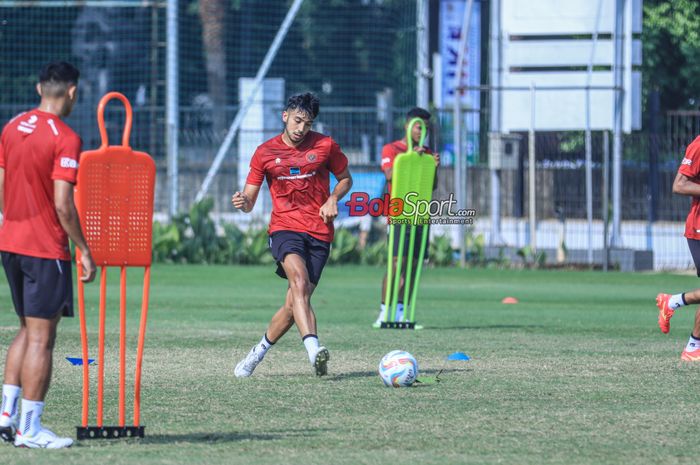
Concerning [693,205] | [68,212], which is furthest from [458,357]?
[68,212]

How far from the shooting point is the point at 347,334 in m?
13.9

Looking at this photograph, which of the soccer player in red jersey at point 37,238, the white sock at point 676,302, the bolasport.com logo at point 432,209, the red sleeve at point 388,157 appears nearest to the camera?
the soccer player in red jersey at point 37,238

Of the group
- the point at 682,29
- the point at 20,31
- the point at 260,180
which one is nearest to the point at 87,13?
the point at 20,31

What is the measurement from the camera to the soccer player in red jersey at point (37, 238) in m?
7.15

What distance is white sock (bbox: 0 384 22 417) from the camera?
7.36 meters

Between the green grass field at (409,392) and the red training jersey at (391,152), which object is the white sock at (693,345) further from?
the red training jersey at (391,152)

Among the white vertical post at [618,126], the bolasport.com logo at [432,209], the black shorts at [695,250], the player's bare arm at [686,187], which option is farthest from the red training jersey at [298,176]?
the white vertical post at [618,126]

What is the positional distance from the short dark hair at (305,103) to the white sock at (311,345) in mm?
1715

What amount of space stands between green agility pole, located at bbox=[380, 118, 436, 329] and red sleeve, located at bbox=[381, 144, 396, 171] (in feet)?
1.57

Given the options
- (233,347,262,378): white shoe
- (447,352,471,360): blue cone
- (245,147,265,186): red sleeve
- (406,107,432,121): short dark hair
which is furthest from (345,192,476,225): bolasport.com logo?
(233,347,262,378): white shoe

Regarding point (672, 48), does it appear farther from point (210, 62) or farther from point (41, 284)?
point (41, 284)

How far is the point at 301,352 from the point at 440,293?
804cm

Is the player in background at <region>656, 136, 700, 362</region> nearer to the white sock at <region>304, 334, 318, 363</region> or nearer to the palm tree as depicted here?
the white sock at <region>304, 334, 318, 363</region>

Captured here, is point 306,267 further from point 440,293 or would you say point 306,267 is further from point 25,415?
point 440,293
